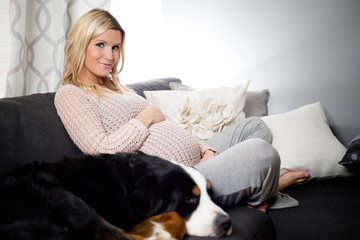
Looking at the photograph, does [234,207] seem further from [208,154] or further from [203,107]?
[203,107]

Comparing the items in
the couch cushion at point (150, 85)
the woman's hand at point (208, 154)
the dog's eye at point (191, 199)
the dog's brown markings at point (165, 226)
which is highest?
the couch cushion at point (150, 85)

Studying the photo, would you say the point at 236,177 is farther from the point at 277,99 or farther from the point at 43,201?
the point at 277,99

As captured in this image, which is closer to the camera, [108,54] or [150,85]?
[108,54]

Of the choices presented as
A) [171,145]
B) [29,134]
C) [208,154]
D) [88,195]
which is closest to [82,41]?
[29,134]

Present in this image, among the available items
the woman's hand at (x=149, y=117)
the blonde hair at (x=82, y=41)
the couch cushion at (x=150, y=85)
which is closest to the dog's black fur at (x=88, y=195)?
the woman's hand at (x=149, y=117)

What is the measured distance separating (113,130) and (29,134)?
1.32 ft

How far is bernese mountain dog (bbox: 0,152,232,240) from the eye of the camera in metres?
0.76

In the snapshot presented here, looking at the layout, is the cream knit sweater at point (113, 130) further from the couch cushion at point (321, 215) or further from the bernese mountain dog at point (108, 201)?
the couch cushion at point (321, 215)

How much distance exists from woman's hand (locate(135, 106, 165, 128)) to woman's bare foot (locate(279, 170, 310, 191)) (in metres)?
0.84

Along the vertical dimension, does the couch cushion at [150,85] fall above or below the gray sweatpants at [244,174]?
above

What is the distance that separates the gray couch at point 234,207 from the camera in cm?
120

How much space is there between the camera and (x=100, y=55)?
1803mm

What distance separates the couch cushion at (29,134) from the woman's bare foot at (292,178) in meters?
1.20

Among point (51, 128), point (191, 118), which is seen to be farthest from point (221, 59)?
point (51, 128)
